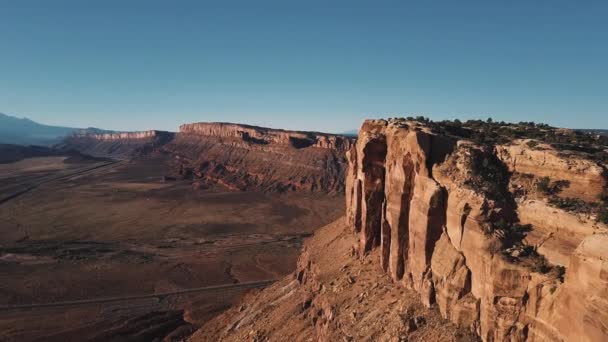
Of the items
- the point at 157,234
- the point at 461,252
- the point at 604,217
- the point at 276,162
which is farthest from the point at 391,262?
the point at 276,162

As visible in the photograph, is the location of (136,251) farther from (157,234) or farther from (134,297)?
(134,297)

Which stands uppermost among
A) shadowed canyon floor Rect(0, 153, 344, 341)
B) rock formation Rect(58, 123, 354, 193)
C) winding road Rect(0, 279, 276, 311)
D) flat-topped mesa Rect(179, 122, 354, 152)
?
flat-topped mesa Rect(179, 122, 354, 152)

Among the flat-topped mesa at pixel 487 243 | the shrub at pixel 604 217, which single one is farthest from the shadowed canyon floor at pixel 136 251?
the shrub at pixel 604 217

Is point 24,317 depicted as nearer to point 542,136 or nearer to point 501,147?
point 501,147

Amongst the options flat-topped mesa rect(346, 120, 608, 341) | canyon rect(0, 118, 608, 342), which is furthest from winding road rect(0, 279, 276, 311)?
flat-topped mesa rect(346, 120, 608, 341)

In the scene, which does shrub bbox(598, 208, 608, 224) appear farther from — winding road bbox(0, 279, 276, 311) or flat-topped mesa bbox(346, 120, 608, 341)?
winding road bbox(0, 279, 276, 311)

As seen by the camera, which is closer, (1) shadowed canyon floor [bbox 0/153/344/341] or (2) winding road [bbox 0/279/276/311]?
(1) shadowed canyon floor [bbox 0/153/344/341]

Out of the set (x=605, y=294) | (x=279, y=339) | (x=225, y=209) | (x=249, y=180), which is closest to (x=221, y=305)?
(x=279, y=339)

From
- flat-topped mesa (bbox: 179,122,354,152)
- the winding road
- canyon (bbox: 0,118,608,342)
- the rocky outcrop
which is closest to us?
canyon (bbox: 0,118,608,342)
